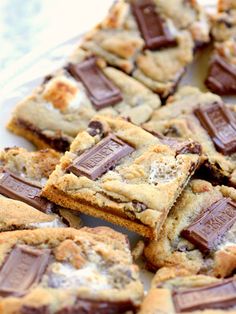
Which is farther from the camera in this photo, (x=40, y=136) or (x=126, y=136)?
(x=40, y=136)

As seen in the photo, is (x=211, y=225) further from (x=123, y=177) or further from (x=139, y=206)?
(x=123, y=177)

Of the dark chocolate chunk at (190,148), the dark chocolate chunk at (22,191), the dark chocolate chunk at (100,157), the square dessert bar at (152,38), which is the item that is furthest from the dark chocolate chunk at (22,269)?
the square dessert bar at (152,38)

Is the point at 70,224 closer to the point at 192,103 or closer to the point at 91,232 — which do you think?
the point at 91,232

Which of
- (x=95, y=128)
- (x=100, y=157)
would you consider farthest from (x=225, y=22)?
(x=100, y=157)

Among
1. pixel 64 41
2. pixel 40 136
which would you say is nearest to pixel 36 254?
pixel 40 136

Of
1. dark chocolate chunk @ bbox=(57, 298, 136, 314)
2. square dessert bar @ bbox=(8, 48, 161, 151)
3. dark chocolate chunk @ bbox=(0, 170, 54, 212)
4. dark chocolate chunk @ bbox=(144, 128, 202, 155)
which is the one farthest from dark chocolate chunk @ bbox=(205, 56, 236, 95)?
dark chocolate chunk @ bbox=(57, 298, 136, 314)
